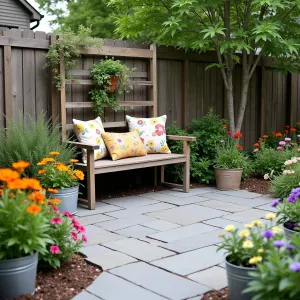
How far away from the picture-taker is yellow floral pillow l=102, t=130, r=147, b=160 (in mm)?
5289

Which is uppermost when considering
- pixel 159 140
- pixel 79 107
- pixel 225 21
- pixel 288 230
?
pixel 225 21

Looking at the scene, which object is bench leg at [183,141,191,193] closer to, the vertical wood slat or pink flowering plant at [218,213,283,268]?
the vertical wood slat

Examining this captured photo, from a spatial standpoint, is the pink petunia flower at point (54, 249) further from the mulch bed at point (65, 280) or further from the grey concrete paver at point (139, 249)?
the grey concrete paver at point (139, 249)

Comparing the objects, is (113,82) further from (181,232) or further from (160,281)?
(160,281)

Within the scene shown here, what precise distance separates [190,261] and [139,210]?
160cm

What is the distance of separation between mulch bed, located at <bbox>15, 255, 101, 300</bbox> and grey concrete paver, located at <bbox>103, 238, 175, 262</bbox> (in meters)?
0.41

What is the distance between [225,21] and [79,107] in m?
2.31

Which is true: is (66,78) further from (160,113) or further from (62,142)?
(160,113)

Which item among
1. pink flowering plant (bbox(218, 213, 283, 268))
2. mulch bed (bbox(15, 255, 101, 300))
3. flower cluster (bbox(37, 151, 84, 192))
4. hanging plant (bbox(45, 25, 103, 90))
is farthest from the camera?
hanging plant (bbox(45, 25, 103, 90))

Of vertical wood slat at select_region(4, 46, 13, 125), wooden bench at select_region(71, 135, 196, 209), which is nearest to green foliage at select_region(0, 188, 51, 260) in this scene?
wooden bench at select_region(71, 135, 196, 209)

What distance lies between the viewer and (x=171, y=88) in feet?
21.7

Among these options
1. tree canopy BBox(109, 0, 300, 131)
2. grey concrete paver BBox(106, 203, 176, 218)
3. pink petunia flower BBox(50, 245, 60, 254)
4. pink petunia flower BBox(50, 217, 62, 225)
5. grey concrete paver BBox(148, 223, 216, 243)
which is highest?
tree canopy BBox(109, 0, 300, 131)

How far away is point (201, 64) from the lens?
6.95m

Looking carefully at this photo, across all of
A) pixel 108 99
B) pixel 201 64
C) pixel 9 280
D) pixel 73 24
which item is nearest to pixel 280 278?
pixel 9 280
